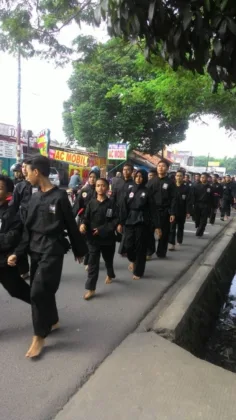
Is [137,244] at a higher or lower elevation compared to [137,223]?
lower

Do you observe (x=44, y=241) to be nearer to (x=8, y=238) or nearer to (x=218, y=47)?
(x=8, y=238)

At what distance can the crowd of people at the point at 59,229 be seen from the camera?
133 inches

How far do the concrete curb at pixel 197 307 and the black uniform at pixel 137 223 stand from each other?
82cm

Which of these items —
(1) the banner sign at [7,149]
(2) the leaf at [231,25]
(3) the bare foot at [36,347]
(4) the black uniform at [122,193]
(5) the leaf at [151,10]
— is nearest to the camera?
(2) the leaf at [231,25]

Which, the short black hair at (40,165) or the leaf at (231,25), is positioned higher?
the leaf at (231,25)

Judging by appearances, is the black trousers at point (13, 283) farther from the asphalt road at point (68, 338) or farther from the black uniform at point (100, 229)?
the black uniform at point (100, 229)

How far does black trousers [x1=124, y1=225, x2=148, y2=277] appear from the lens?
18.9 feet

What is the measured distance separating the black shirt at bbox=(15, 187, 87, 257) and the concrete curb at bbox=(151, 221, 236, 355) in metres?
1.35

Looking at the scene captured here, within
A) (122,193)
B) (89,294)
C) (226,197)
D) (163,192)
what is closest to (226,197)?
(226,197)

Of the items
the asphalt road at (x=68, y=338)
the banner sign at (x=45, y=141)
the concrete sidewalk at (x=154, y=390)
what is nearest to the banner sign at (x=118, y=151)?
the banner sign at (x=45, y=141)

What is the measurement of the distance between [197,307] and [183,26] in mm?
3467

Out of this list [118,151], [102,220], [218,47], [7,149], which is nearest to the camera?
[218,47]

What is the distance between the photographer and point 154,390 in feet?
8.90

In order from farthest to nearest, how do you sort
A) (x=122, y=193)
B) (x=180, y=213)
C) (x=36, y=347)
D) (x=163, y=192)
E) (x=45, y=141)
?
1. (x=45, y=141)
2. (x=180, y=213)
3. (x=163, y=192)
4. (x=122, y=193)
5. (x=36, y=347)
